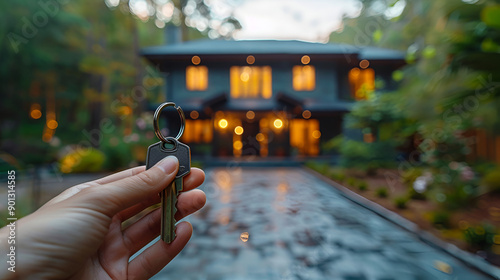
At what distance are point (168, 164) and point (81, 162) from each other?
11383 millimetres

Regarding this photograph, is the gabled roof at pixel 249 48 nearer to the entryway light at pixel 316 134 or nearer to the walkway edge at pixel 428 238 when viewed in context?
the entryway light at pixel 316 134

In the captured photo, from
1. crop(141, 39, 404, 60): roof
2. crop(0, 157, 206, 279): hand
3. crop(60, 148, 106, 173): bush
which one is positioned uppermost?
crop(141, 39, 404, 60): roof

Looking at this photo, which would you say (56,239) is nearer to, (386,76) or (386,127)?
(386,127)

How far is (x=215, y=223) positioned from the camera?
589 cm

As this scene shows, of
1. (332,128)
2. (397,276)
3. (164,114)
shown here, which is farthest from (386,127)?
(164,114)

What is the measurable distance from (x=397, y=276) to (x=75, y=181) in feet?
34.5

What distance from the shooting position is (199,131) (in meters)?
18.8

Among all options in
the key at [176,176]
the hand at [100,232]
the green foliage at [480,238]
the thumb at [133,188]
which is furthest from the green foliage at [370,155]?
the thumb at [133,188]

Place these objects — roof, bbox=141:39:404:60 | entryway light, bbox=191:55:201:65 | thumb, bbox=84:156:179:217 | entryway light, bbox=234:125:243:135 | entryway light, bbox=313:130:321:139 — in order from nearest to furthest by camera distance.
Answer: thumb, bbox=84:156:179:217 < roof, bbox=141:39:404:60 < entryway light, bbox=191:55:201:65 < entryway light, bbox=234:125:243:135 < entryway light, bbox=313:130:321:139

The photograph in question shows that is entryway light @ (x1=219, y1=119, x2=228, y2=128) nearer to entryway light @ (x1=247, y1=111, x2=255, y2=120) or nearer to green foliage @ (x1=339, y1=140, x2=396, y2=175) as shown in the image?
entryway light @ (x1=247, y1=111, x2=255, y2=120)

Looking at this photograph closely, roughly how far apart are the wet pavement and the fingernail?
8.70ft

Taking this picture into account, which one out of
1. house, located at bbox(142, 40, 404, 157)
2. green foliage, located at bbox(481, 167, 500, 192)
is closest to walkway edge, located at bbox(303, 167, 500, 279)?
green foliage, located at bbox(481, 167, 500, 192)

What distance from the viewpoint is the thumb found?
132 centimetres

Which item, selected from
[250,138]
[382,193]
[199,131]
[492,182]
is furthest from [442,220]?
[199,131]
